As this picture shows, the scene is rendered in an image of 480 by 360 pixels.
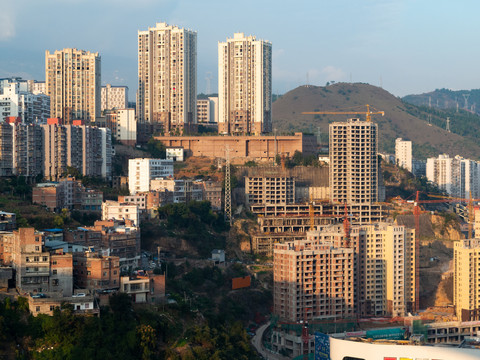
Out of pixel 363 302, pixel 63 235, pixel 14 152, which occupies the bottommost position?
pixel 363 302

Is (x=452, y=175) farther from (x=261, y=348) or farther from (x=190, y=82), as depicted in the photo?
(x=261, y=348)

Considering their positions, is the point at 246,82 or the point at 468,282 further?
the point at 246,82

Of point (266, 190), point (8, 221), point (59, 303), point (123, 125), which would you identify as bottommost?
point (59, 303)

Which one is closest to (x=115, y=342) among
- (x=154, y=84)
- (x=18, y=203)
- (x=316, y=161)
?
A: (x=18, y=203)

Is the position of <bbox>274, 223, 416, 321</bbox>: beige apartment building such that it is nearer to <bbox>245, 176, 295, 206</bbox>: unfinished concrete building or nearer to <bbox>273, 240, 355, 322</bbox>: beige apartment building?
<bbox>273, 240, 355, 322</bbox>: beige apartment building

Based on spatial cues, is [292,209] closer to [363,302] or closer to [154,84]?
[363,302]

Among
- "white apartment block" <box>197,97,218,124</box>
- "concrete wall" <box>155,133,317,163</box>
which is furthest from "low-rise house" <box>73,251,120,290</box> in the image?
"white apartment block" <box>197,97,218,124</box>

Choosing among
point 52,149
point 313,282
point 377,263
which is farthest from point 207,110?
point 313,282
